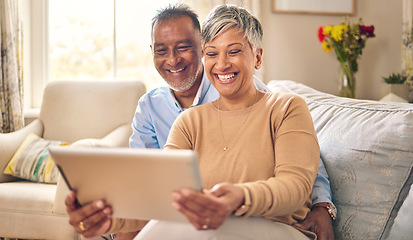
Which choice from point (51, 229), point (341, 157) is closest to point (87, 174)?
point (341, 157)

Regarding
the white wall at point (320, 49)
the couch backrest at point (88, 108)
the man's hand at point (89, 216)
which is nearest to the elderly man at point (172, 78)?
the man's hand at point (89, 216)

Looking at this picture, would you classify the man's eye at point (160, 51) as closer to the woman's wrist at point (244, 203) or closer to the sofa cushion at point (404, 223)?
the woman's wrist at point (244, 203)

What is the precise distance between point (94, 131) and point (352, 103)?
1.98 m

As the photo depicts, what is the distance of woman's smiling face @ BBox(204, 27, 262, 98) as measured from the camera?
128 cm

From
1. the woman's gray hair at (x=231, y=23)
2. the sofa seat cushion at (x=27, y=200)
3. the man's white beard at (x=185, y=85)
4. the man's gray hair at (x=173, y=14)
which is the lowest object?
the sofa seat cushion at (x=27, y=200)

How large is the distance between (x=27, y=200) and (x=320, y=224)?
63.1 inches

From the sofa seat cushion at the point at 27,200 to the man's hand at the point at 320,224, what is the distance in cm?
145

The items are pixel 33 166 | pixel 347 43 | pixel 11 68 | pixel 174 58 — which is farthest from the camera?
pixel 347 43

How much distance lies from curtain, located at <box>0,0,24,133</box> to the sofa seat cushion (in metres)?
1.07

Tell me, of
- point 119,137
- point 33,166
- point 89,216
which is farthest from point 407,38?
point 89,216

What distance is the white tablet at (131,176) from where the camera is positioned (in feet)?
2.65

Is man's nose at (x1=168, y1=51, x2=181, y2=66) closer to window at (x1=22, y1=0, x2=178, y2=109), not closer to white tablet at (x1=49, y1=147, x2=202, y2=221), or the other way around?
white tablet at (x1=49, y1=147, x2=202, y2=221)

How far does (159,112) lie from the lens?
180 centimetres

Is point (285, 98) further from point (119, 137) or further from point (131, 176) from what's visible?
point (119, 137)
